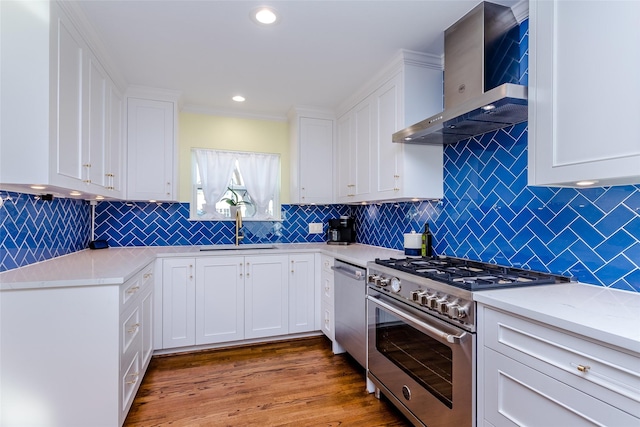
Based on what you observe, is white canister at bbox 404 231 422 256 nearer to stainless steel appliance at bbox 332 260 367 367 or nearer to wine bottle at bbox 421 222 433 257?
wine bottle at bbox 421 222 433 257

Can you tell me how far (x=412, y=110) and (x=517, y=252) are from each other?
47.4 inches

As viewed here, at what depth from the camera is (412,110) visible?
2.39 meters

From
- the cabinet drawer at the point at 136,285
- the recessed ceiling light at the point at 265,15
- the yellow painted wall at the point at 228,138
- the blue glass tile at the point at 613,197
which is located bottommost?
the cabinet drawer at the point at 136,285

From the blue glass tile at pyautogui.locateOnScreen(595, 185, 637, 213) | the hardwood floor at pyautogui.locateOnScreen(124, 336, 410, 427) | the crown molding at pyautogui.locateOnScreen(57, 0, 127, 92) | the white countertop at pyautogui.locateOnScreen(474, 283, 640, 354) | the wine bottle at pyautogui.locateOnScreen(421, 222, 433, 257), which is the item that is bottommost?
the hardwood floor at pyautogui.locateOnScreen(124, 336, 410, 427)

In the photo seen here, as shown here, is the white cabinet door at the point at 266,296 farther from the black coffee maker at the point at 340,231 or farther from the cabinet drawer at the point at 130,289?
→ the cabinet drawer at the point at 130,289

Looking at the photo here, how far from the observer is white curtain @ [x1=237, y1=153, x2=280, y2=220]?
372 cm

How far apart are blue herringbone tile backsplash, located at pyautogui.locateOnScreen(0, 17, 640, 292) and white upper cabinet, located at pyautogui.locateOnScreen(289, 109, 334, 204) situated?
2.53 ft

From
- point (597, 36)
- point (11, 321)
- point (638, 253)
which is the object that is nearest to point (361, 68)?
point (597, 36)

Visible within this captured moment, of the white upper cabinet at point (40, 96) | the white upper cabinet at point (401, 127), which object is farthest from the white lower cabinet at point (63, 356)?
the white upper cabinet at point (401, 127)

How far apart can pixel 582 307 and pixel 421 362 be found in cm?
84

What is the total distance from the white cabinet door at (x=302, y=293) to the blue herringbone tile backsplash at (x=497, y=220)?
82 centimetres

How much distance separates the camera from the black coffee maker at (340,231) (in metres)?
3.65

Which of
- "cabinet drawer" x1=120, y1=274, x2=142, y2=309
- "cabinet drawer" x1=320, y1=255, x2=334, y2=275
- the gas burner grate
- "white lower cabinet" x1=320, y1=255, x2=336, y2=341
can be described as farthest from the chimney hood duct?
"cabinet drawer" x1=120, y1=274, x2=142, y2=309

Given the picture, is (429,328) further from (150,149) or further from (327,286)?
(150,149)
